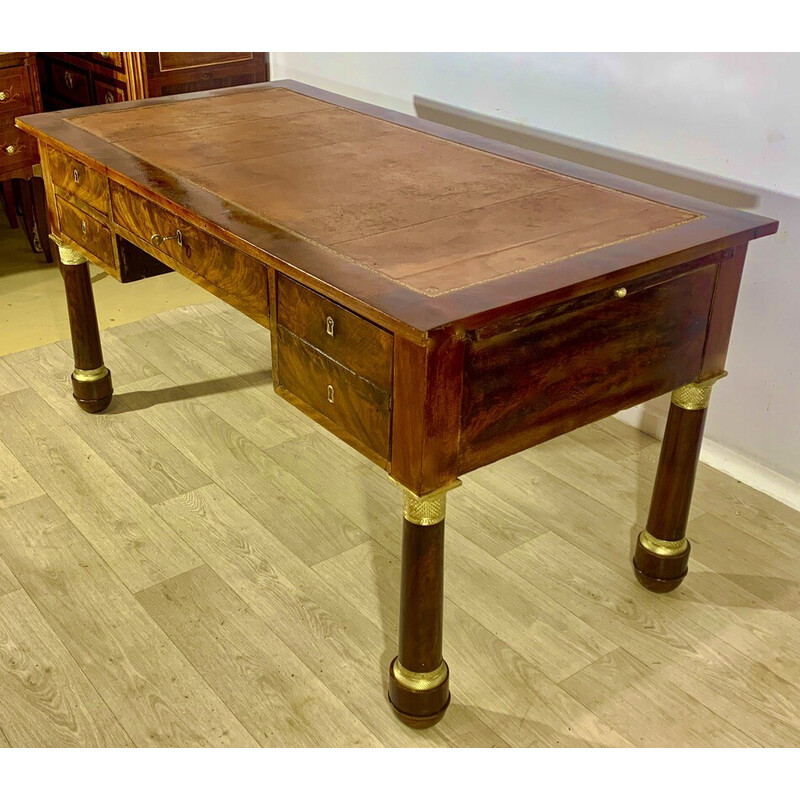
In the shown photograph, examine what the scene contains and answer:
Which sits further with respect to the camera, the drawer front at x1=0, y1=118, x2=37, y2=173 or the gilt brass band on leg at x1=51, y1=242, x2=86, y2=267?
the drawer front at x1=0, y1=118, x2=37, y2=173

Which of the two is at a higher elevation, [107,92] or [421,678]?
[107,92]

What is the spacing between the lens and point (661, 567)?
2170mm

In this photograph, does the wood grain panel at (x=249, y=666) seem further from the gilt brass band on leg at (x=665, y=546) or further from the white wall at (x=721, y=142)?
the white wall at (x=721, y=142)

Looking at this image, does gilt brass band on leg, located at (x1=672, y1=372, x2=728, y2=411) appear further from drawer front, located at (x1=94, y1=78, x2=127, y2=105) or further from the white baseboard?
drawer front, located at (x1=94, y1=78, x2=127, y2=105)

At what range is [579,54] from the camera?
8.68 ft

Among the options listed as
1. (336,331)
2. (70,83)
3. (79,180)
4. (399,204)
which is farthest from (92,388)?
(70,83)

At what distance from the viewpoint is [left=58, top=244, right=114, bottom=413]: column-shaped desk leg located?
8.90ft

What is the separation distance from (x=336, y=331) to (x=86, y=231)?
3.71ft

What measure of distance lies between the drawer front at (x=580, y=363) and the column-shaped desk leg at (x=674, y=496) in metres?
0.10

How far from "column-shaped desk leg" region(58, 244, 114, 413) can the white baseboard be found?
1496mm

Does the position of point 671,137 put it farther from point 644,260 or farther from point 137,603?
point 137,603

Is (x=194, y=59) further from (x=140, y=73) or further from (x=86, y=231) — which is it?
(x=86, y=231)

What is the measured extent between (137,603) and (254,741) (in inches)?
19.3

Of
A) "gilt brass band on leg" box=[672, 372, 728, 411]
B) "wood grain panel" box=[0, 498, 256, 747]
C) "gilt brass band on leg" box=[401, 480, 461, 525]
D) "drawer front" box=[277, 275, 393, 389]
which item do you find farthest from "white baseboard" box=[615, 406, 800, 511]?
"wood grain panel" box=[0, 498, 256, 747]
